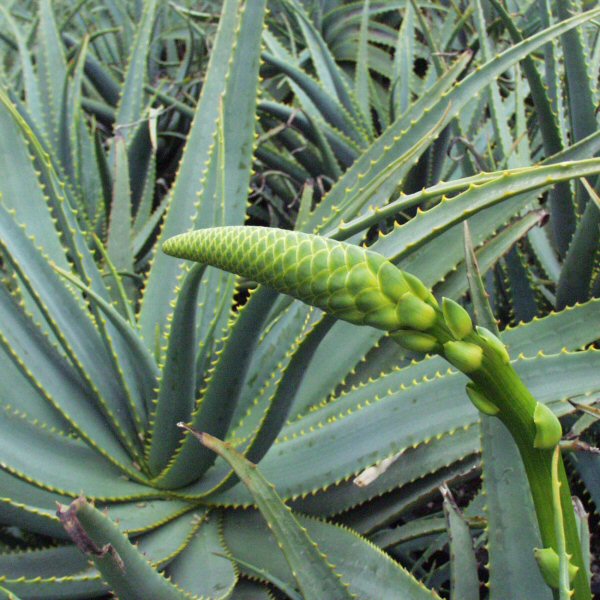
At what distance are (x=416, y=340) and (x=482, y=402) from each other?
5cm

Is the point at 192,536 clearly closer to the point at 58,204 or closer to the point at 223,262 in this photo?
the point at 58,204

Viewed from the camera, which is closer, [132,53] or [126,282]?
[126,282]

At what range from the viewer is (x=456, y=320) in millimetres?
277

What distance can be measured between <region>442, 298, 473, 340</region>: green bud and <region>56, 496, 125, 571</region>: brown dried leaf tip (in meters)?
0.28

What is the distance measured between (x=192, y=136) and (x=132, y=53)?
53 centimetres

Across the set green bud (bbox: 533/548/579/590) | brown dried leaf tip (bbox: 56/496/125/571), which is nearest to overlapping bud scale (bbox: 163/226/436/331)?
green bud (bbox: 533/548/579/590)

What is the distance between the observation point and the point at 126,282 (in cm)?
102

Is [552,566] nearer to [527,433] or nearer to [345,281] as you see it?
[527,433]

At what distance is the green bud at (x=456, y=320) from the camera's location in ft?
0.91

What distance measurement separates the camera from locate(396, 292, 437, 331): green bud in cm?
27

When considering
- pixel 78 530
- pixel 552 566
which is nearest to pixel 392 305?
pixel 552 566

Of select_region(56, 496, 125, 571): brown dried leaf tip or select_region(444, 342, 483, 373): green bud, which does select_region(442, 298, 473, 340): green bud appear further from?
select_region(56, 496, 125, 571): brown dried leaf tip

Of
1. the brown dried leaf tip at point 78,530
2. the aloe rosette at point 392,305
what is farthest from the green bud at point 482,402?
the brown dried leaf tip at point 78,530

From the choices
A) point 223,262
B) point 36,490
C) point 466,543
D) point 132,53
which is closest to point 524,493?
point 466,543
